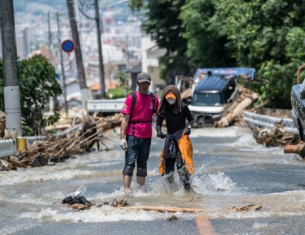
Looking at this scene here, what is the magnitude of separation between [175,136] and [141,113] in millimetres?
624

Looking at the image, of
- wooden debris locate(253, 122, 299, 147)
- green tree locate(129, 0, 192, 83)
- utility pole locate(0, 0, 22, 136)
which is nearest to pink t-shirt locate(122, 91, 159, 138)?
utility pole locate(0, 0, 22, 136)

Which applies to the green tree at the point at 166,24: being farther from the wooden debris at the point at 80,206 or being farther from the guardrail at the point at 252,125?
the wooden debris at the point at 80,206

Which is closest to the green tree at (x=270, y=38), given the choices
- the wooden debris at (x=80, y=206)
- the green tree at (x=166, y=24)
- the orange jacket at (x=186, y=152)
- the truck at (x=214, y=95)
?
the truck at (x=214, y=95)

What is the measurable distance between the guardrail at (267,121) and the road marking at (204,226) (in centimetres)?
1045

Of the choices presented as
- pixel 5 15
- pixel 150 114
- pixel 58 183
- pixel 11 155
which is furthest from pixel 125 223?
pixel 5 15

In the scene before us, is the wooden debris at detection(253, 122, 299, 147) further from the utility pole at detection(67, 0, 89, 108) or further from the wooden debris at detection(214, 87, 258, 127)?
the utility pole at detection(67, 0, 89, 108)

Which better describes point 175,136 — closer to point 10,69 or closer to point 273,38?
point 10,69

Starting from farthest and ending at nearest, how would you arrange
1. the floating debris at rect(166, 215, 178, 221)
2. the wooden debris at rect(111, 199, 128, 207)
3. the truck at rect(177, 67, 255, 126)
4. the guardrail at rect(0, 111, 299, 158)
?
1. the truck at rect(177, 67, 255, 126)
2. the guardrail at rect(0, 111, 299, 158)
3. the wooden debris at rect(111, 199, 128, 207)
4. the floating debris at rect(166, 215, 178, 221)

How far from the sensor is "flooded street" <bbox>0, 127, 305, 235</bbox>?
946 centimetres

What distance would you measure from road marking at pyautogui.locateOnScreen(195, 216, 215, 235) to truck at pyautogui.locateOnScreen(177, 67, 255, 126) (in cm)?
2702

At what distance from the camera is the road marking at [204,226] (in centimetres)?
896

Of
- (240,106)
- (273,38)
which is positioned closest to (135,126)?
(273,38)

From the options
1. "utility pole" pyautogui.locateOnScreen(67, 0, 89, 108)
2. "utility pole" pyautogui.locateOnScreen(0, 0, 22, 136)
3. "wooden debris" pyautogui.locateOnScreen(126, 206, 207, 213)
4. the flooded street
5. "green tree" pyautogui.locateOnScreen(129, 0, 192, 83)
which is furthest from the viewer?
"green tree" pyautogui.locateOnScreen(129, 0, 192, 83)

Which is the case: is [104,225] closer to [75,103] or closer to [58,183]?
[58,183]
